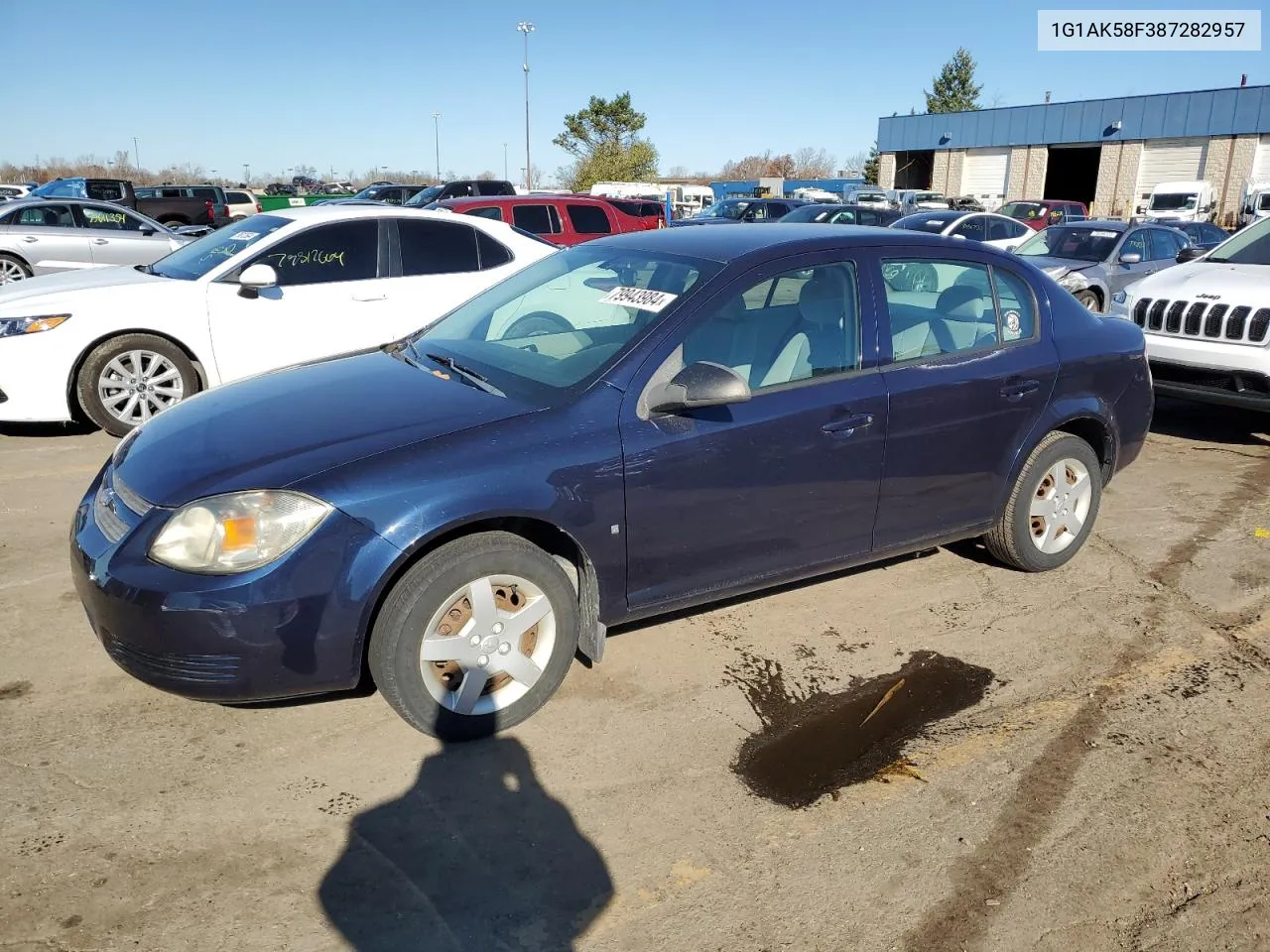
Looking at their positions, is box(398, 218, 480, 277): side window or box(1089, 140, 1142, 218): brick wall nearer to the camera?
box(398, 218, 480, 277): side window

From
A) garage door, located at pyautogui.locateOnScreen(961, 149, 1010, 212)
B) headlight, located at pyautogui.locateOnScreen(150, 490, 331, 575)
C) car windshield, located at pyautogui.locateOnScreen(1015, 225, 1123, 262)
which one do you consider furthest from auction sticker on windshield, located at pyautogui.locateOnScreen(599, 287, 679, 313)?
garage door, located at pyautogui.locateOnScreen(961, 149, 1010, 212)

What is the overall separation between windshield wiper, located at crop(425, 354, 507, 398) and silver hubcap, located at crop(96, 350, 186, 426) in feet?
11.4

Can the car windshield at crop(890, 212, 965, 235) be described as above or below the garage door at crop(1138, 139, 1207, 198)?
below

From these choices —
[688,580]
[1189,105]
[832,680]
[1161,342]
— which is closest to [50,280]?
[688,580]

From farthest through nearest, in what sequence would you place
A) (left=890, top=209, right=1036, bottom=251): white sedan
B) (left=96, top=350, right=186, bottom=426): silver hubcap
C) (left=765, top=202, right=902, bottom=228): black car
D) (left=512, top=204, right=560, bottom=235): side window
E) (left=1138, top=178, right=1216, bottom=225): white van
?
(left=1138, top=178, right=1216, bottom=225): white van → (left=765, top=202, right=902, bottom=228): black car → (left=890, top=209, right=1036, bottom=251): white sedan → (left=512, top=204, right=560, bottom=235): side window → (left=96, top=350, right=186, bottom=426): silver hubcap

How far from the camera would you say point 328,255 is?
7.12 m

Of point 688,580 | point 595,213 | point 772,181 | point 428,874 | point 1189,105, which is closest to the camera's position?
point 428,874

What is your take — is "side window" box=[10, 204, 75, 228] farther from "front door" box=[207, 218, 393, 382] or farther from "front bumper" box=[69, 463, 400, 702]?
"front bumper" box=[69, 463, 400, 702]

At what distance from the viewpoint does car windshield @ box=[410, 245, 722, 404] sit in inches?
140

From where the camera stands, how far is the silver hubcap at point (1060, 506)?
4613 mm

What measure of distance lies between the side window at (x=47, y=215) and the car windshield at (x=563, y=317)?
12664 millimetres

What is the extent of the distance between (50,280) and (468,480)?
18.9 ft

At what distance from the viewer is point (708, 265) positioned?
12.3 feet

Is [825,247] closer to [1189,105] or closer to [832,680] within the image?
[832,680]
